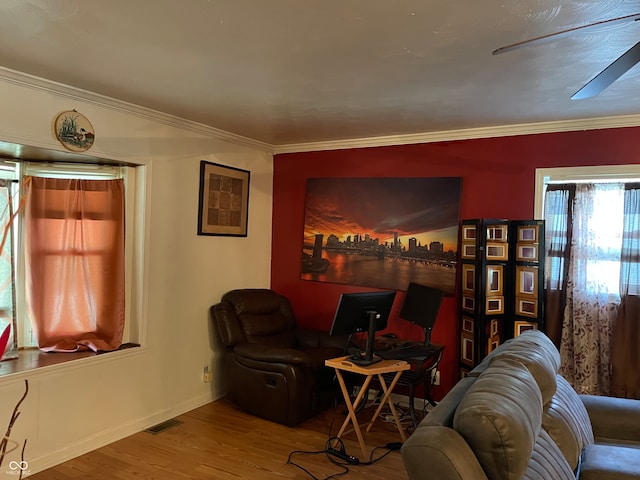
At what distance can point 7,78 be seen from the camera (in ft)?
9.30

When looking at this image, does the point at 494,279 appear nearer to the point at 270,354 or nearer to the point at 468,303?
the point at 468,303

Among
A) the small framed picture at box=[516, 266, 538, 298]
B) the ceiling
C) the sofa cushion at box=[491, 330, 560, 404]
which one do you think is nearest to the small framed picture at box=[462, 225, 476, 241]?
the small framed picture at box=[516, 266, 538, 298]

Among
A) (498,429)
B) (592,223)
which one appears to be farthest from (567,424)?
(592,223)

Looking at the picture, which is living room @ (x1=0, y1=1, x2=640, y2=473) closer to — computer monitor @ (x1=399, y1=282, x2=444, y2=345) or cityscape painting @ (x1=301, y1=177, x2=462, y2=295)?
cityscape painting @ (x1=301, y1=177, x2=462, y2=295)

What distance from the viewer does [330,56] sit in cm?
247

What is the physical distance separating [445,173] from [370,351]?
177 cm

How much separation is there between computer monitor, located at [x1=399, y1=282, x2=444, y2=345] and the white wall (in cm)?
164

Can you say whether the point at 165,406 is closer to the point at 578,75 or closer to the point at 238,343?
the point at 238,343

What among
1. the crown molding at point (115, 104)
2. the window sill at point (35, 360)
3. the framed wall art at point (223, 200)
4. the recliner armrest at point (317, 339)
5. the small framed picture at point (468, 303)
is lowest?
the recliner armrest at point (317, 339)

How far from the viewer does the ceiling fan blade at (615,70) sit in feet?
5.64

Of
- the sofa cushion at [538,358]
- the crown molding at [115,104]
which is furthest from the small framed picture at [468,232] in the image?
the crown molding at [115,104]

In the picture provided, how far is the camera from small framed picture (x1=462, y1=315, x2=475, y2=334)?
3764 millimetres

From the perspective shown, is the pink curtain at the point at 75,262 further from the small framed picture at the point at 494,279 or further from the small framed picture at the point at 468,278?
the small framed picture at the point at 494,279

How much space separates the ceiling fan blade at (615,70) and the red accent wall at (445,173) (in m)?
1.66
